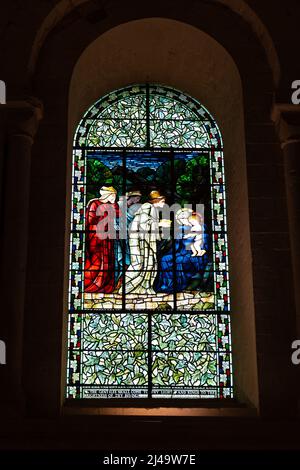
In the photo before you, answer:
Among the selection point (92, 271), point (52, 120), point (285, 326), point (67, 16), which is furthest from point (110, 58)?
point (285, 326)

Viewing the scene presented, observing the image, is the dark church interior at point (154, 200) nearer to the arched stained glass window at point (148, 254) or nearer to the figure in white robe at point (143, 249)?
the arched stained glass window at point (148, 254)

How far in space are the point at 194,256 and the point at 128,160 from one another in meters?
1.34

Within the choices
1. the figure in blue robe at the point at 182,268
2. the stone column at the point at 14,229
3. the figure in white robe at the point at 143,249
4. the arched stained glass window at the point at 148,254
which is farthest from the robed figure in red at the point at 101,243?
the stone column at the point at 14,229

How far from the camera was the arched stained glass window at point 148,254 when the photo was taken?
751 cm

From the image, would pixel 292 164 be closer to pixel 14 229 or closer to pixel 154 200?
pixel 154 200

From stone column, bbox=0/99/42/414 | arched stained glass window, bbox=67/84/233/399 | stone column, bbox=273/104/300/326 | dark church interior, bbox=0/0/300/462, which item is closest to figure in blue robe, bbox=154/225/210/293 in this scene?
arched stained glass window, bbox=67/84/233/399

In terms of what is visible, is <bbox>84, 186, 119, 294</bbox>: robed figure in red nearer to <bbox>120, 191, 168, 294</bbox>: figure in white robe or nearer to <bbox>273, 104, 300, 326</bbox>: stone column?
<bbox>120, 191, 168, 294</bbox>: figure in white robe

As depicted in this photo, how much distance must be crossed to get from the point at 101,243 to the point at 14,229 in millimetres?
1371

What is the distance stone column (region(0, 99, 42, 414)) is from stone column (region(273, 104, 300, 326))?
232 cm

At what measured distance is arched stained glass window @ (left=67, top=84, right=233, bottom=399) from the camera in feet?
24.6

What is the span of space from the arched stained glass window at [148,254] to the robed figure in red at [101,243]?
0.03ft

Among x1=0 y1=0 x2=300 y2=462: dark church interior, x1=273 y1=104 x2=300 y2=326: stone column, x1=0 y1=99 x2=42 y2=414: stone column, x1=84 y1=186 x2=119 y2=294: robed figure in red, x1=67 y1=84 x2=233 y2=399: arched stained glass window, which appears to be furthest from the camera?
Result: x1=84 y1=186 x2=119 y2=294: robed figure in red

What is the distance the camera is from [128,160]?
842 centimetres

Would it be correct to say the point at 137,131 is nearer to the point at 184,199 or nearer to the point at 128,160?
the point at 128,160
